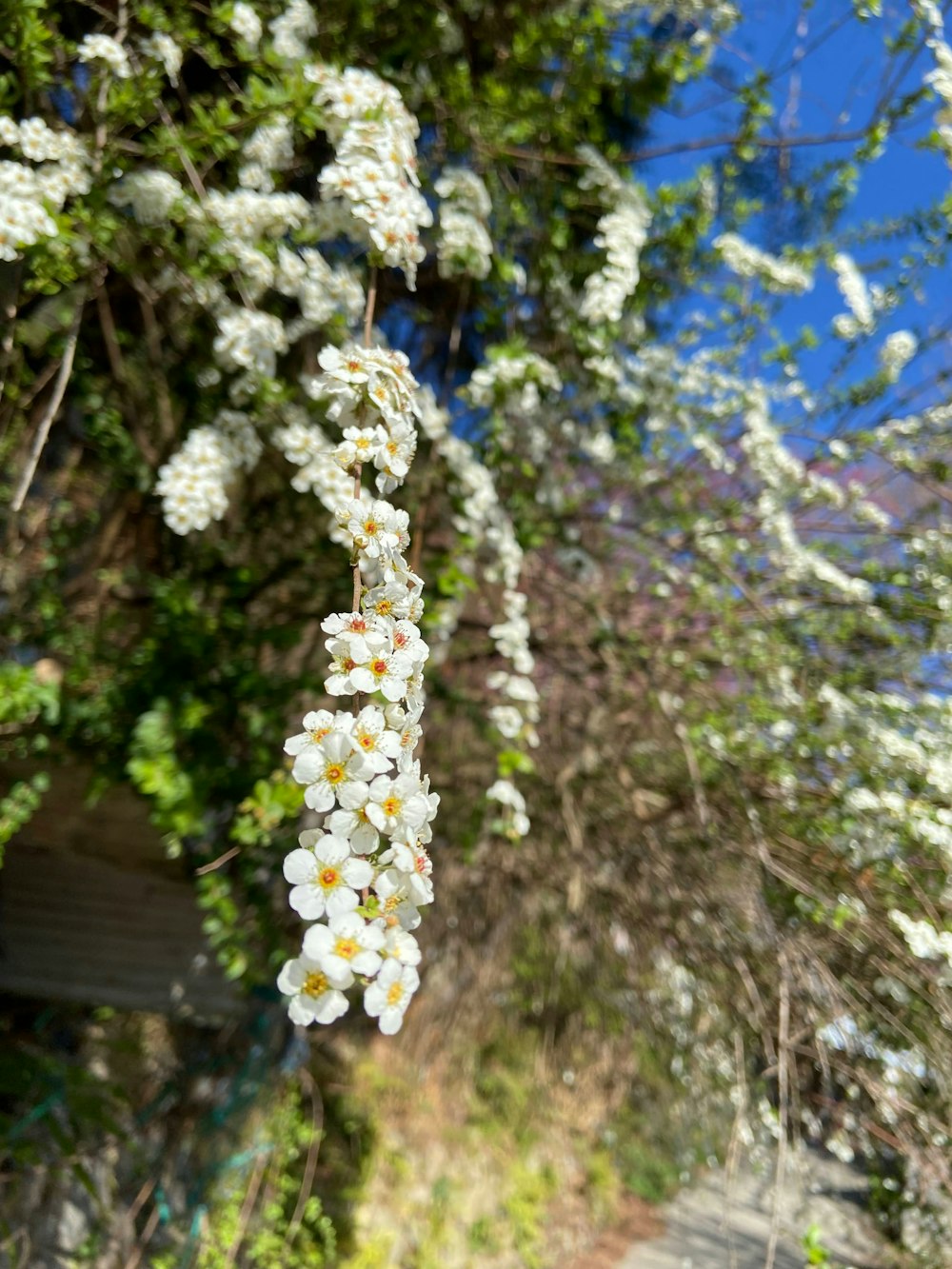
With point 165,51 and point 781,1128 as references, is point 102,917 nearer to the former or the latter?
point 781,1128

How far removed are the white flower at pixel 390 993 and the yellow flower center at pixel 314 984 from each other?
4 centimetres

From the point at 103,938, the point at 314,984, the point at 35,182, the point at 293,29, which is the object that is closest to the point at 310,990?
the point at 314,984

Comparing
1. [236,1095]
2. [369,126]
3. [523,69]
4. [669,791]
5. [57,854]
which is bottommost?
[236,1095]

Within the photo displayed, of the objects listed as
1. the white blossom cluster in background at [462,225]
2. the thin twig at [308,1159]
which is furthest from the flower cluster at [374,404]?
the thin twig at [308,1159]

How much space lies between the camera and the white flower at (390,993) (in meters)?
0.76

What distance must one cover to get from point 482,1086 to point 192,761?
4.17m

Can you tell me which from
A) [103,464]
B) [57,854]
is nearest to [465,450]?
[103,464]

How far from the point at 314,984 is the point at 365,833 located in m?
0.15

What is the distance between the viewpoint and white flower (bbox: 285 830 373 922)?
0.76 metres

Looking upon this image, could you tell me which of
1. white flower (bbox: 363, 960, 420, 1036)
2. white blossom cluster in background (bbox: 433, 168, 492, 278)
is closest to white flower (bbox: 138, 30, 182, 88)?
white blossom cluster in background (bbox: 433, 168, 492, 278)

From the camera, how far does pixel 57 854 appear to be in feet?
8.65

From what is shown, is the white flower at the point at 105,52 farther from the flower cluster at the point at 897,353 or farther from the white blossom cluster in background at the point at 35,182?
the flower cluster at the point at 897,353

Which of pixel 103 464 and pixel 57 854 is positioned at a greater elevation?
pixel 103 464

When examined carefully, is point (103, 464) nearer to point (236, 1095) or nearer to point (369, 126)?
point (369, 126)
